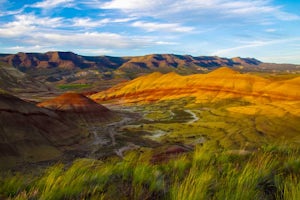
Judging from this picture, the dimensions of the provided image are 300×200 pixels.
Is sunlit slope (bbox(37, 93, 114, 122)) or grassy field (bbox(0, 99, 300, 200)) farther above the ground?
grassy field (bbox(0, 99, 300, 200))

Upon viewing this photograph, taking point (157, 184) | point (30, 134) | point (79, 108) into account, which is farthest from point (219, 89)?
point (157, 184)

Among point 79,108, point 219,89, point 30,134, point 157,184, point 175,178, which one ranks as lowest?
point 79,108

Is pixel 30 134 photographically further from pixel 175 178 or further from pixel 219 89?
pixel 219 89

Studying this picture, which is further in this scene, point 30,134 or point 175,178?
point 30,134

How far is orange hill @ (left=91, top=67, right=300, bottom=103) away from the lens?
5384 inches

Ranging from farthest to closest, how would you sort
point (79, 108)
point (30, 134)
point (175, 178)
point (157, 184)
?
point (79, 108)
point (30, 134)
point (175, 178)
point (157, 184)

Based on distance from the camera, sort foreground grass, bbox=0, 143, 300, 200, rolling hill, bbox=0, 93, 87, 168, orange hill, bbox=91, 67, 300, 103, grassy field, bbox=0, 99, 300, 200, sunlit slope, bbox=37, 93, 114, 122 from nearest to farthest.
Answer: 1. foreground grass, bbox=0, 143, 300, 200
2. grassy field, bbox=0, 99, 300, 200
3. rolling hill, bbox=0, 93, 87, 168
4. sunlit slope, bbox=37, 93, 114, 122
5. orange hill, bbox=91, 67, 300, 103

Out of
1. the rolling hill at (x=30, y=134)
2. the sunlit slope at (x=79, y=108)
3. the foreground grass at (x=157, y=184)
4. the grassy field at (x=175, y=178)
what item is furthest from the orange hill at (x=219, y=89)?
the foreground grass at (x=157, y=184)

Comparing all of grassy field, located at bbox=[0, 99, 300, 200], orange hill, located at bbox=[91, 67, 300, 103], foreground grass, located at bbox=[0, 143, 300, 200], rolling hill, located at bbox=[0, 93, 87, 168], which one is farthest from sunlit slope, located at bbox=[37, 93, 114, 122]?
foreground grass, located at bbox=[0, 143, 300, 200]

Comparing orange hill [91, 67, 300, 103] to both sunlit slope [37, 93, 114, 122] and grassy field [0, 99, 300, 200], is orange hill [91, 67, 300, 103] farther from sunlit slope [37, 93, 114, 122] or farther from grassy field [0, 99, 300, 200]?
grassy field [0, 99, 300, 200]

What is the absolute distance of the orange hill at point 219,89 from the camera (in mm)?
136750

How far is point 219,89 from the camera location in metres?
158

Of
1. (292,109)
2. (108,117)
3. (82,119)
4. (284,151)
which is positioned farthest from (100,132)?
(284,151)

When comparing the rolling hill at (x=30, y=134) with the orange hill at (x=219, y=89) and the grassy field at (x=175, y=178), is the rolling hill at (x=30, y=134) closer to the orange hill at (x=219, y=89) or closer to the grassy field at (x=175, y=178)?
the grassy field at (x=175, y=178)
